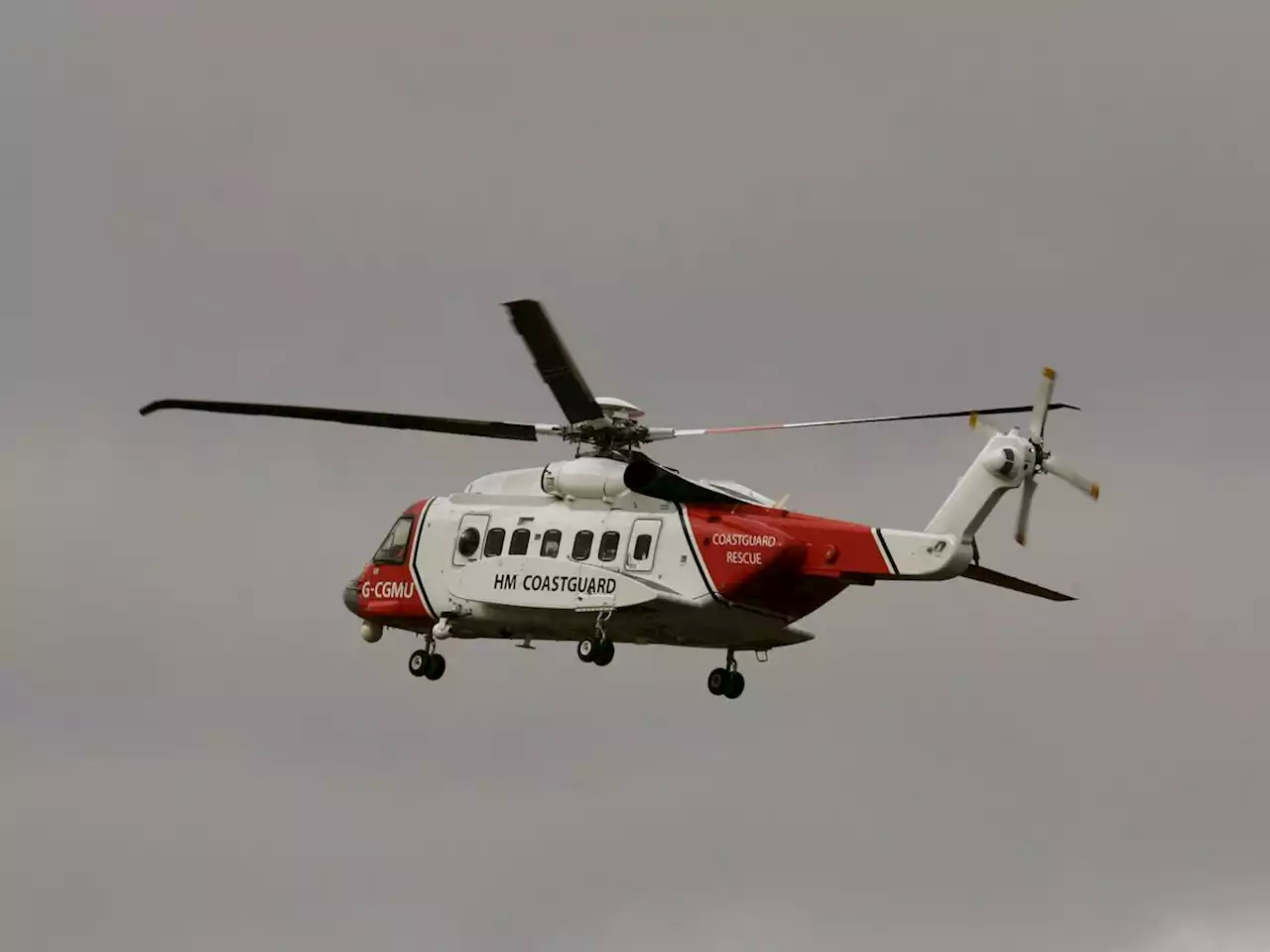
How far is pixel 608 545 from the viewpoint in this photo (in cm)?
6309

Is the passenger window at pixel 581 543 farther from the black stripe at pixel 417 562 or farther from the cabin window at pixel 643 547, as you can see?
the black stripe at pixel 417 562

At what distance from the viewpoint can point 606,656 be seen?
6238cm

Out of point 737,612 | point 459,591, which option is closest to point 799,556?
point 737,612

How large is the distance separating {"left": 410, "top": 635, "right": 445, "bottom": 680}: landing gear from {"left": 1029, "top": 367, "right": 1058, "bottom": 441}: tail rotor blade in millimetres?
14694

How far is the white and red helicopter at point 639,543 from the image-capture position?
59.8 meters

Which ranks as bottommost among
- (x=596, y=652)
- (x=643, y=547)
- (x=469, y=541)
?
(x=596, y=652)

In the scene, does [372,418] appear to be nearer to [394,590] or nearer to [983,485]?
[394,590]

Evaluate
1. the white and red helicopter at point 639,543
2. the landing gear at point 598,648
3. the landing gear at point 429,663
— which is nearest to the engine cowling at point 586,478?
the white and red helicopter at point 639,543

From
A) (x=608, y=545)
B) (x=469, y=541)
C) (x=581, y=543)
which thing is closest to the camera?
(x=608, y=545)

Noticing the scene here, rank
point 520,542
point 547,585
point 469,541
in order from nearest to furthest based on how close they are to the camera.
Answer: point 547,585, point 520,542, point 469,541

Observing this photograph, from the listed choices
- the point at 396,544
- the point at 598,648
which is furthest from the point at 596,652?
the point at 396,544

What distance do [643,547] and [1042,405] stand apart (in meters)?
8.58

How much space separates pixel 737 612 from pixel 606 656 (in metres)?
2.68

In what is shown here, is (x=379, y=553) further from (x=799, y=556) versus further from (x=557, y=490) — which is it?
(x=799, y=556)
